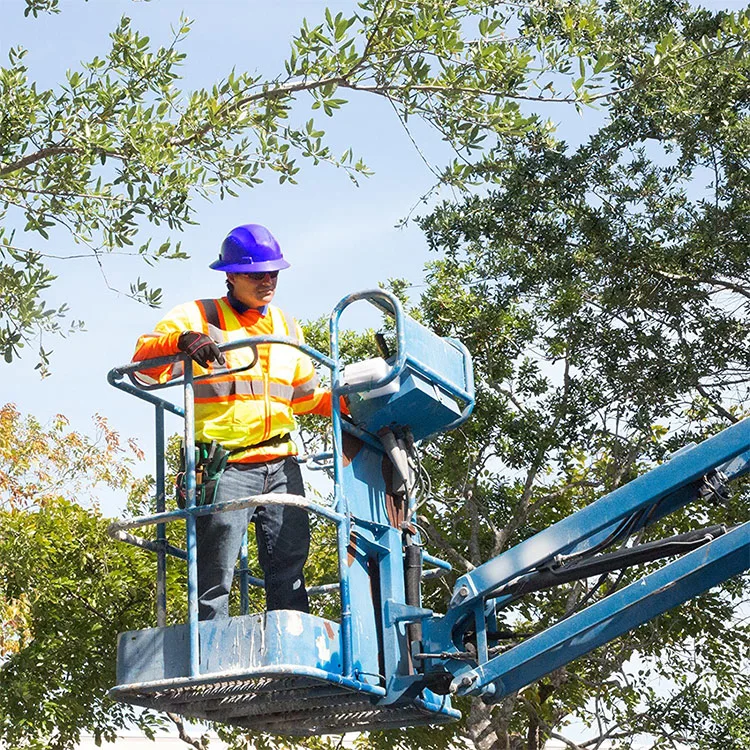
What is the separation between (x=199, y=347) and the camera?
4.91 meters

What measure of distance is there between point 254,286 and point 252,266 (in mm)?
101

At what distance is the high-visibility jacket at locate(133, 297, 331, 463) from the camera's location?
17.2 feet

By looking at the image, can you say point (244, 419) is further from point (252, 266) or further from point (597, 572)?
point (597, 572)

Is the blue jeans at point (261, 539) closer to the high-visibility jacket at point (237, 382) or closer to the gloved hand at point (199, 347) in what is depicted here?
the high-visibility jacket at point (237, 382)

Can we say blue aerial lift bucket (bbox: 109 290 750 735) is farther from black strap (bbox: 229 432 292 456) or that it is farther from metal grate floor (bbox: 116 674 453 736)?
black strap (bbox: 229 432 292 456)

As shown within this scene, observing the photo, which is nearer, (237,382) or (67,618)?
(237,382)

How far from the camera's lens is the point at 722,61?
10844 mm

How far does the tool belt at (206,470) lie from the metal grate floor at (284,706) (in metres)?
0.75

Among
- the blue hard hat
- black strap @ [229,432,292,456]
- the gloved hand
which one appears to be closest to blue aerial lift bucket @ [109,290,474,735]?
the gloved hand

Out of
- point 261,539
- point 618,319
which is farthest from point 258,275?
point 618,319

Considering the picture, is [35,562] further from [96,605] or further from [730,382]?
[730,382]

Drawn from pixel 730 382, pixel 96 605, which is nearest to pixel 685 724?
pixel 730 382

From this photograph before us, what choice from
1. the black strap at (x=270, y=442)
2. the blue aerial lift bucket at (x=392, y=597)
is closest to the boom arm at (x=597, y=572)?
the blue aerial lift bucket at (x=392, y=597)

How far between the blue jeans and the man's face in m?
0.71
